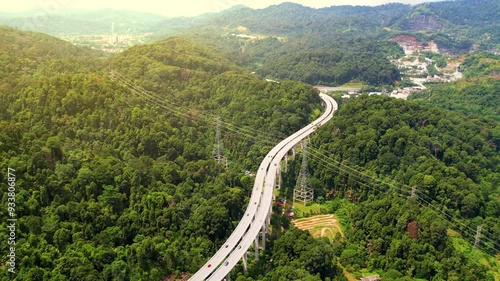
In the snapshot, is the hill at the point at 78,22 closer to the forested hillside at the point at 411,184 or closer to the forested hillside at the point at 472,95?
the forested hillside at the point at 472,95

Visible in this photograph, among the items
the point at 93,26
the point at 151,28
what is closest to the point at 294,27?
the point at 151,28

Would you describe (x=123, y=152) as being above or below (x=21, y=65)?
below

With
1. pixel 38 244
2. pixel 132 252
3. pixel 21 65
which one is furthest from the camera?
pixel 21 65

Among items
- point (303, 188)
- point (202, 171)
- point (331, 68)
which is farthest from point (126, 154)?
point (331, 68)

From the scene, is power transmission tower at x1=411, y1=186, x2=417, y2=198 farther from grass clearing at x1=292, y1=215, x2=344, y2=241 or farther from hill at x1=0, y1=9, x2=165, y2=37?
hill at x1=0, y1=9, x2=165, y2=37

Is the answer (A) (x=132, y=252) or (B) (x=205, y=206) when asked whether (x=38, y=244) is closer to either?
(A) (x=132, y=252)
